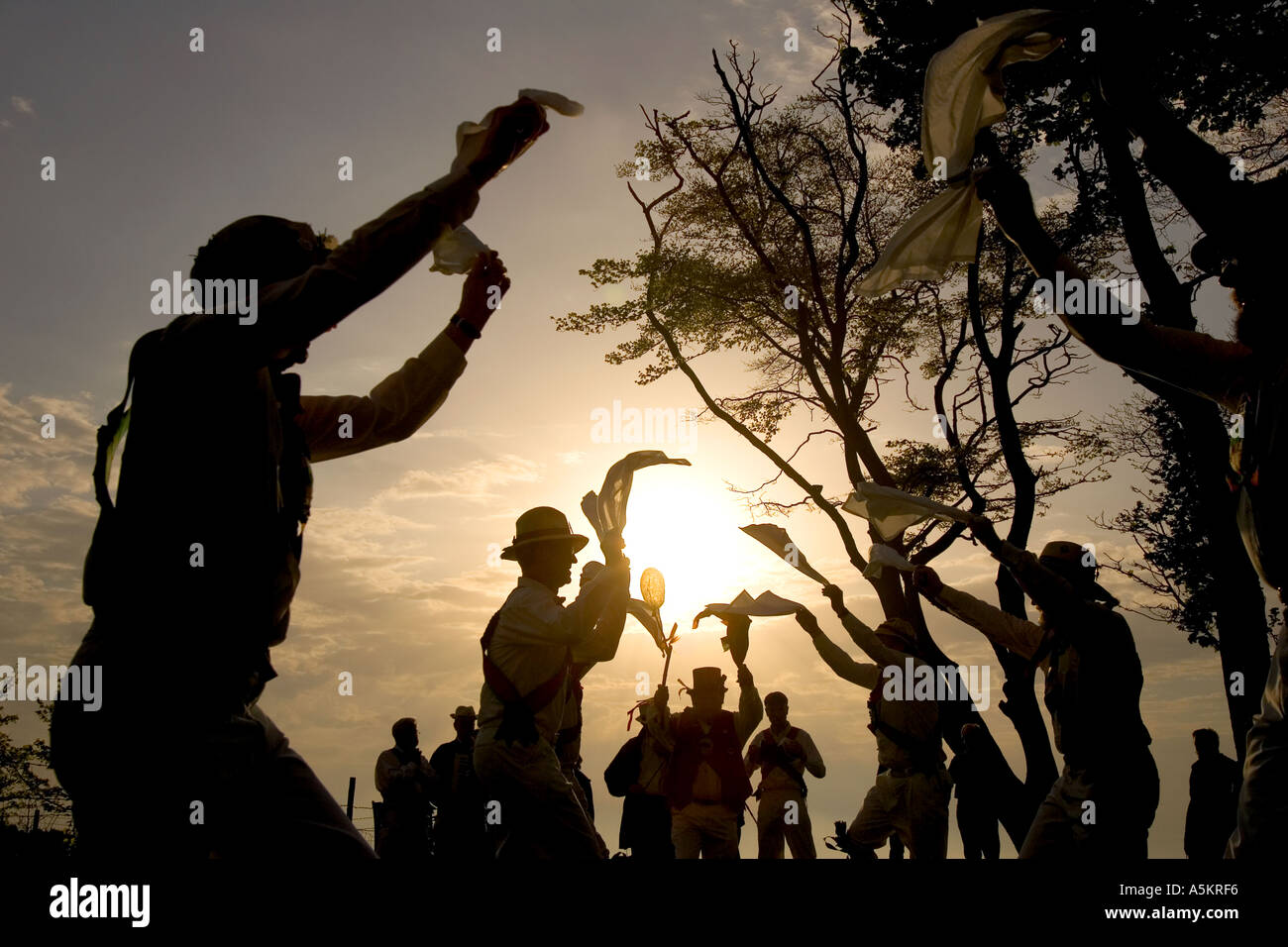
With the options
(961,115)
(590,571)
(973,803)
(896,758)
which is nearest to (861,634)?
(896,758)

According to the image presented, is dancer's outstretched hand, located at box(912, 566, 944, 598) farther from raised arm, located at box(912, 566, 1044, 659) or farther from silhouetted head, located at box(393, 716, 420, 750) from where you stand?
silhouetted head, located at box(393, 716, 420, 750)

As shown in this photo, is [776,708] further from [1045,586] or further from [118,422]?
[118,422]

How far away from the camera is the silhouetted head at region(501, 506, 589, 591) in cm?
602

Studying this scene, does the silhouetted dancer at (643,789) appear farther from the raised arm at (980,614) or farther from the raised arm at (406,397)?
the raised arm at (406,397)

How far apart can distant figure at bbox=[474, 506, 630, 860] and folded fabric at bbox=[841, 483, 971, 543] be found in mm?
1397

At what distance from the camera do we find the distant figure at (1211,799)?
377 inches

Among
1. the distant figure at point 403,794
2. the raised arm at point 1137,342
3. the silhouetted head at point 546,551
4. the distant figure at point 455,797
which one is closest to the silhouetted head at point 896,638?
the distant figure at point 455,797

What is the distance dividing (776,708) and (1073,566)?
A: 278 inches

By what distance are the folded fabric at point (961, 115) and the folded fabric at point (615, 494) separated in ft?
8.31

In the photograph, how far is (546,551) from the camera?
237 inches

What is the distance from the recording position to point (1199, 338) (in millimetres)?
2789

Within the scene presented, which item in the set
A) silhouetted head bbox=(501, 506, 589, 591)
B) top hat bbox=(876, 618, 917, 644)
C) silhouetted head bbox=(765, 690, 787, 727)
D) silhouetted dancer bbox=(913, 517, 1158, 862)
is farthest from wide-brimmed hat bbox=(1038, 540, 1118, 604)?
silhouetted head bbox=(765, 690, 787, 727)

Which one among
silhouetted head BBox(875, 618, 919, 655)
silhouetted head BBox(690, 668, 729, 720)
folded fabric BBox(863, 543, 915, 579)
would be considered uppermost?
folded fabric BBox(863, 543, 915, 579)
